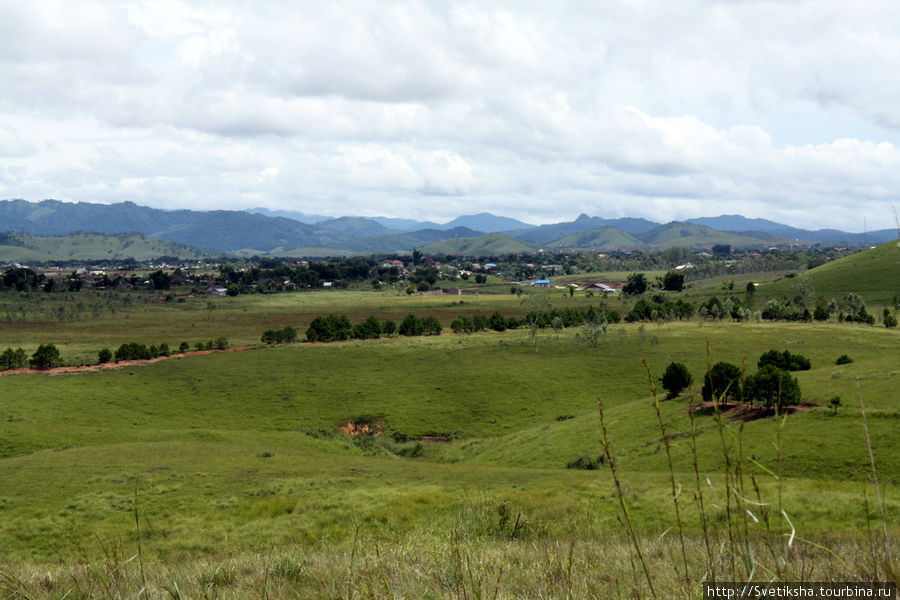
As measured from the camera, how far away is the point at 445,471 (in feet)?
107

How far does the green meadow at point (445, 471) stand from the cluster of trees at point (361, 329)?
7.00 meters

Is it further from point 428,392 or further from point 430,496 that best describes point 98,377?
point 430,496

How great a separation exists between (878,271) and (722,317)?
9045 centimetres

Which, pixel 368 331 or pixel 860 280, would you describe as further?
pixel 860 280

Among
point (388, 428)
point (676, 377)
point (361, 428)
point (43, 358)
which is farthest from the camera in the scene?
point (43, 358)

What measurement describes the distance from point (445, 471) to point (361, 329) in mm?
71103

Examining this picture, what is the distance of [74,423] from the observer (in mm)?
52000

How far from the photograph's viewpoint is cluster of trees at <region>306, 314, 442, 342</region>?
3927 inches

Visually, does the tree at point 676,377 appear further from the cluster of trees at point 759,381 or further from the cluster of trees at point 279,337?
the cluster of trees at point 279,337

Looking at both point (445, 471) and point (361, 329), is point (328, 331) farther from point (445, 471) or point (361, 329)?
point (445, 471)

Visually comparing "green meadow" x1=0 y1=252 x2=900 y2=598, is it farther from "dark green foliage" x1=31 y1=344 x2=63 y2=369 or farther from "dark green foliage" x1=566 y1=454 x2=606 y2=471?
"dark green foliage" x1=31 y1=344 x2=63 y2=369

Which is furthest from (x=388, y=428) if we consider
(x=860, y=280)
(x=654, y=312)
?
(x=860, y=280)

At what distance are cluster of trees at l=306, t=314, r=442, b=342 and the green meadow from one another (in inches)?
276

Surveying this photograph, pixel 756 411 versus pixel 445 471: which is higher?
pixel 756 411
